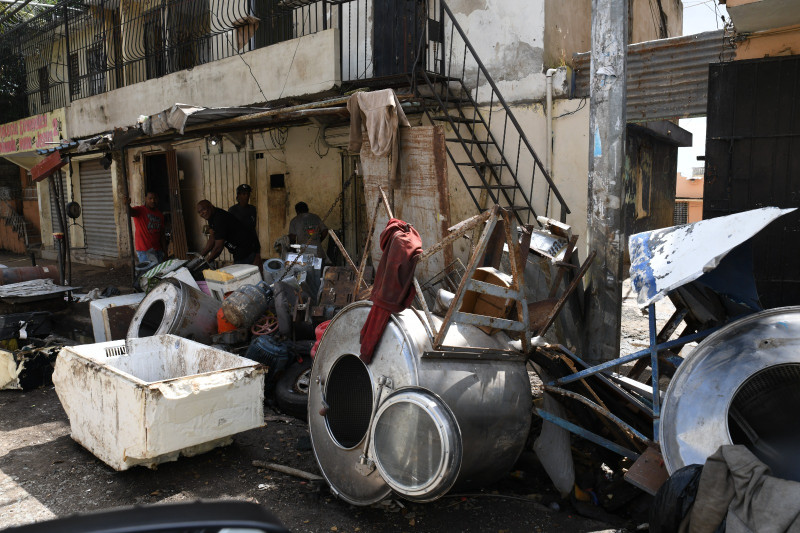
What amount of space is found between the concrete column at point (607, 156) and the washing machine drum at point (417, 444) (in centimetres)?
242

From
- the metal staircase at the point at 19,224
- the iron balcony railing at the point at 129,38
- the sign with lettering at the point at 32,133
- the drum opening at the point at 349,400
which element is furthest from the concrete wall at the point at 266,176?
the metal staircase at the point at 19,224

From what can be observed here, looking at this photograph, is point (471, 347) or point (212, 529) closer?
point (212, 529)

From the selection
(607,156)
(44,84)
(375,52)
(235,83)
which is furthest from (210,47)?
(607,156)

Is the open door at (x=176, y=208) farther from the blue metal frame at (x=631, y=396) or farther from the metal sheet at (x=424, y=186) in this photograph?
the blue metal frame at (x=631, y=396)

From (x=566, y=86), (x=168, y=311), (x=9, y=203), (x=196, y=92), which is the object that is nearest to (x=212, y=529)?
(x=168, y=311)

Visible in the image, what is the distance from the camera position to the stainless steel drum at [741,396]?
9.59 ft

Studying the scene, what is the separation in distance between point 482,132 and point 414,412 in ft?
19.5

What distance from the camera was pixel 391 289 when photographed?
3744 mm

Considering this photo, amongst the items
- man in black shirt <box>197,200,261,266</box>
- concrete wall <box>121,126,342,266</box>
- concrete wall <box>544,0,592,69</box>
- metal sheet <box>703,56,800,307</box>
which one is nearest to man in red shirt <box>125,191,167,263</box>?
man in black shirt <box>197,200,261,266</box>

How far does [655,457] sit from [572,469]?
0.65m

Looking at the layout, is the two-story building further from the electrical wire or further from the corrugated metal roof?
the corrugated metal roof

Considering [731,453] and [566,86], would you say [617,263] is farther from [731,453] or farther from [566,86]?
[566,86]

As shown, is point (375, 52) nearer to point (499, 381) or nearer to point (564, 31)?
point (564, 31)

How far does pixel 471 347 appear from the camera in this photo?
368 cm
